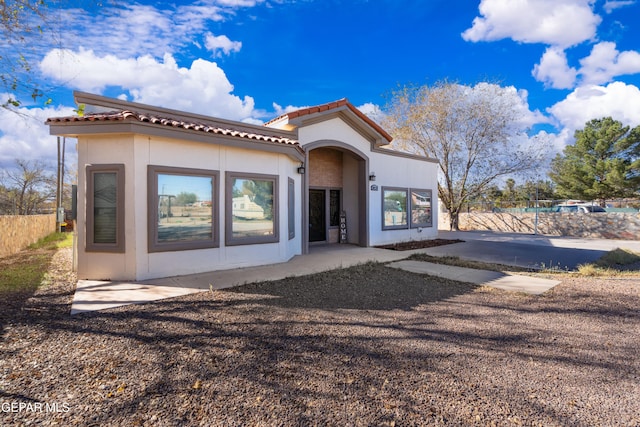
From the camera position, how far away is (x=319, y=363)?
321 cm

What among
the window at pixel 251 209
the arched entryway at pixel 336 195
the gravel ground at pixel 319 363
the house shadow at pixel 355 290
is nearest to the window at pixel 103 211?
the gravel ground at pixel 319 363

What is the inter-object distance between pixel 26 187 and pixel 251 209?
27.4m

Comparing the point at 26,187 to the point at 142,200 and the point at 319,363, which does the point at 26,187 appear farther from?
the point at 319,363

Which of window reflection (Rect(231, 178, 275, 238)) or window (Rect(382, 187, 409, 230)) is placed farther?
window (Rect(382, 187, 409, 230))

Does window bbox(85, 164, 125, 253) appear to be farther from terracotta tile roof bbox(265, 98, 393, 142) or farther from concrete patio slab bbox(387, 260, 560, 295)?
concrete patio slab bbox(387, 260, 560, 295)

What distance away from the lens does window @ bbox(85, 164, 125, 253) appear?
21.3 feet

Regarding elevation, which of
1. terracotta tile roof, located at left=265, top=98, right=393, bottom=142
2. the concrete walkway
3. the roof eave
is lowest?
the concrete walkway

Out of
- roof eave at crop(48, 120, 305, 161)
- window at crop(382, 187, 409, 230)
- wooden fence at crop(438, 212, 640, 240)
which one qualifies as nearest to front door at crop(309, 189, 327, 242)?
window at crop(382, 187, 409, 230)

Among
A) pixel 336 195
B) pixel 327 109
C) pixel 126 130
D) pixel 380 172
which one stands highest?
pixel 327 109

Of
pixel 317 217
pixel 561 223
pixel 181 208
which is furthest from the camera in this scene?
pixel 561 223

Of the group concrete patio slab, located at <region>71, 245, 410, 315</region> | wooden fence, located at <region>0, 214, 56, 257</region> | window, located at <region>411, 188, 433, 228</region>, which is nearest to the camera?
concrete patio slab, located at <region>71, 245, 410, 315</region>

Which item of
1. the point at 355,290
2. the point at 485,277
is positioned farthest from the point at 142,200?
the point at 485,277

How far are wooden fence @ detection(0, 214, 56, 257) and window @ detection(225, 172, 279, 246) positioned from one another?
8.93 meters

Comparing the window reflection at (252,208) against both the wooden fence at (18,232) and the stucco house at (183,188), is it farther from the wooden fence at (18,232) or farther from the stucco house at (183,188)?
the wooden fence at (18,232)
